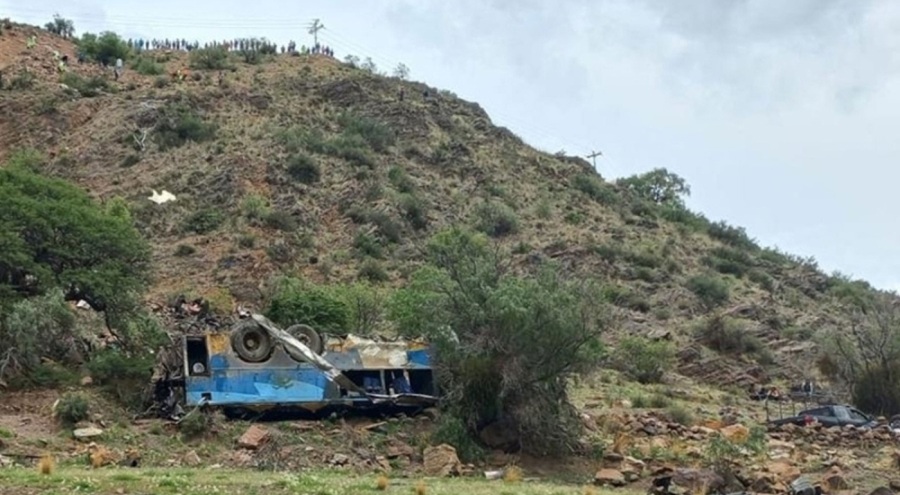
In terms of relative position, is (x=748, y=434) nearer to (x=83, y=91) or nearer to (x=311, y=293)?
(x=311, y=293)

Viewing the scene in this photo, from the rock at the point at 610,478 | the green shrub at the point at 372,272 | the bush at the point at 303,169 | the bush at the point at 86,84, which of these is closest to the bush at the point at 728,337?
the green shrub at the point at 372,272

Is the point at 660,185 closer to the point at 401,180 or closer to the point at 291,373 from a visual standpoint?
the point at 401,180

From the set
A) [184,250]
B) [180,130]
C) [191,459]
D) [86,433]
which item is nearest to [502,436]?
[191,459]

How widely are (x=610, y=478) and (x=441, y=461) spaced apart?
12.3ft

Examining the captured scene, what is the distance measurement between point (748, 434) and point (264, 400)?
12657 millimetres

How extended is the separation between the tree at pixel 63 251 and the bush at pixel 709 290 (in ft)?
116

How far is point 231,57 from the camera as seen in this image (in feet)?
284

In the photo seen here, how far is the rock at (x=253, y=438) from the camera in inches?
939

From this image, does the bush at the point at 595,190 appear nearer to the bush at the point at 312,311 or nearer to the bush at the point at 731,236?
the bush at the point at 731,236

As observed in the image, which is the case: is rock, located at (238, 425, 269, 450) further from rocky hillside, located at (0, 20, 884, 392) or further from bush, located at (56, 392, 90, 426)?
rocky hillside, located at (0, 20, 884, 392)

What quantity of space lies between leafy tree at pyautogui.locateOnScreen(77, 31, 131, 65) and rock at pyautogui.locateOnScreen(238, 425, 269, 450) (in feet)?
211

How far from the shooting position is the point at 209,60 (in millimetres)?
83125

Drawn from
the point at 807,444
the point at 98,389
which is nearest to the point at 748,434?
the point at 807,444

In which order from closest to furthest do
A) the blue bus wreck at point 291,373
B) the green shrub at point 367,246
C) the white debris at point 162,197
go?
the blue bus wreck at point 291,373, the green shrub at point 367,246, the white debris at point 162,197
